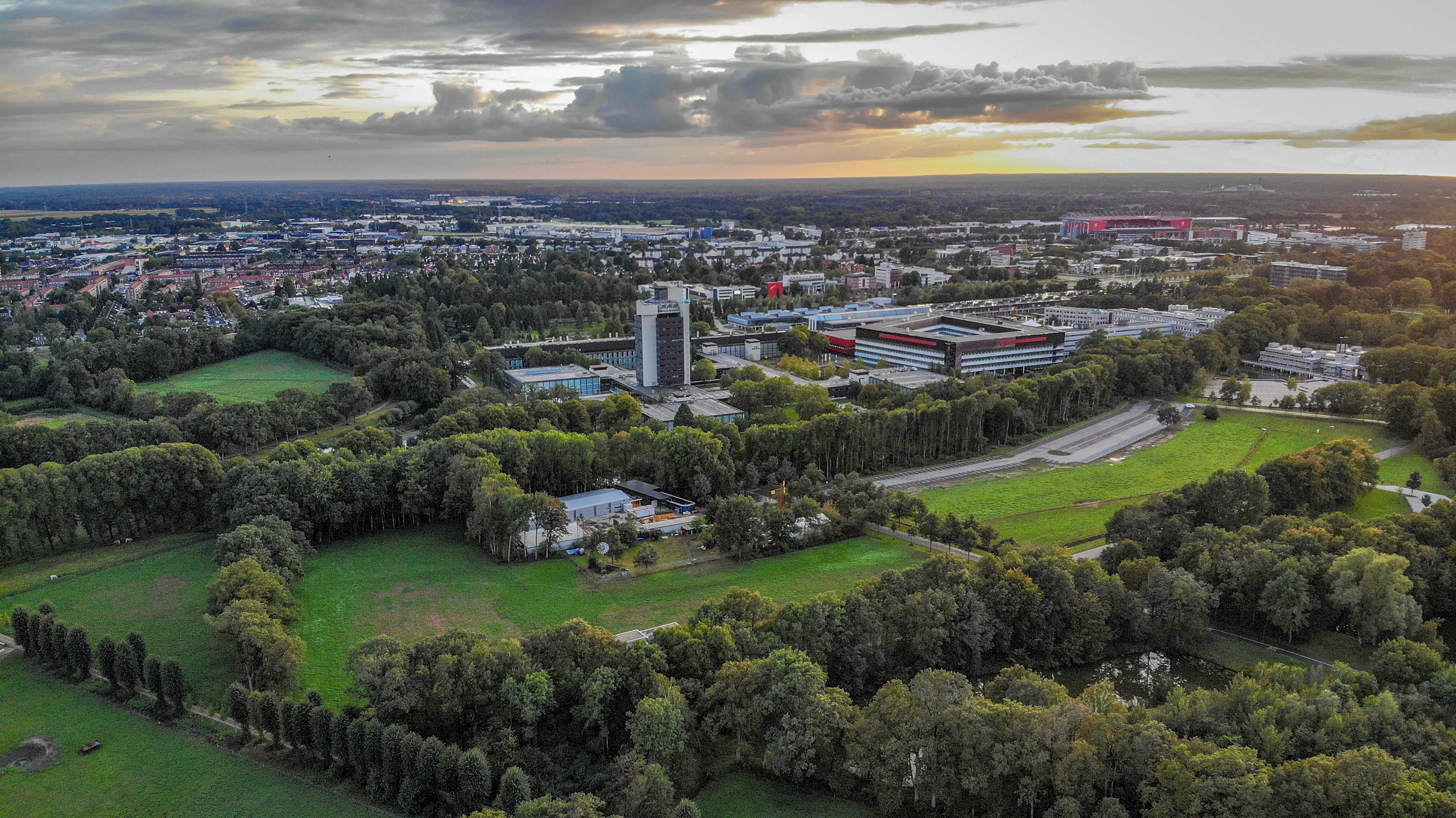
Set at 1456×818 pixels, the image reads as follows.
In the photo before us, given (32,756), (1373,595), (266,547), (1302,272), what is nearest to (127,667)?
(32,756)

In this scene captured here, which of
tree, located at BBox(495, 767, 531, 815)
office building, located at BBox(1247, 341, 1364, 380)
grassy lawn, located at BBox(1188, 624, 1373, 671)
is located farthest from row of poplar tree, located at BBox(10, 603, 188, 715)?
office building, located at BBox(1247, 341, 1364, 380)

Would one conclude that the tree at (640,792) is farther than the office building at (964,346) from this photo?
No

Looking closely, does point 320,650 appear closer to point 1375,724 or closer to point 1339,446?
point 1375,724

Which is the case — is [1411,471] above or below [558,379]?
below

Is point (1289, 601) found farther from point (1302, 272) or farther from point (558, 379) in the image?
point (1302, 272)

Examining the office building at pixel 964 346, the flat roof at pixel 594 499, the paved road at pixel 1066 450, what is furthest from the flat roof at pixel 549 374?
the paved road at pixel 1066 450

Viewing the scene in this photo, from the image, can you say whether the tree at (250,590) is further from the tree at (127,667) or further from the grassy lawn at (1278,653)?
the grassy lawn at (1278,653)

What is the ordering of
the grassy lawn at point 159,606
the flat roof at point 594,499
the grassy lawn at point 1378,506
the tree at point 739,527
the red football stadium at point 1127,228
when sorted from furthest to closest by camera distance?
the red football stadium at point 1127,228, the flat roof at point 594,499, the grassy lawn at point 1378,506, the tree at point 739,527, the grassy lawn at point 159,606
